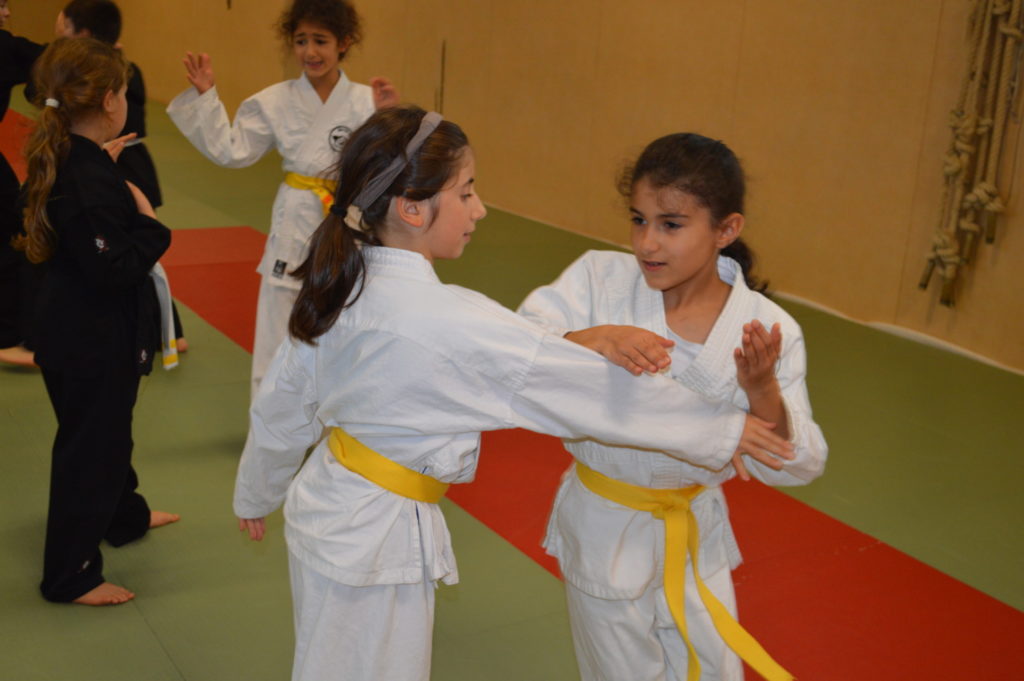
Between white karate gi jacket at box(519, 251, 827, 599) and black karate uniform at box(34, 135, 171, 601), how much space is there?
112 cm

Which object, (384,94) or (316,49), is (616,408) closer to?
(384,94)

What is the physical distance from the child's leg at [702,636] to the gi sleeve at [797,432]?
23cm

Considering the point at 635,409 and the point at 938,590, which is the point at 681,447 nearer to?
the point at 635,409

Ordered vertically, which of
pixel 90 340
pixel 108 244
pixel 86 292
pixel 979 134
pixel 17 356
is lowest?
pixel 17 356

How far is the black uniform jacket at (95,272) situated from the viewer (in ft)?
8.25

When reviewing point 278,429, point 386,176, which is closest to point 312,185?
point 278,429

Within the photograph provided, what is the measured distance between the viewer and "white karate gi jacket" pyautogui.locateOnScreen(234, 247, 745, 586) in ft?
5.49

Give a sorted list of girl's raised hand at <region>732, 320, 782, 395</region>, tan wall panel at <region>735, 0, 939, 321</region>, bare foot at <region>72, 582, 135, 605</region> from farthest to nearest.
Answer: tan wall panel at <region>735, 0, 939, 321</region>, bare foot at <region>72, 582, 135, 605</region>, girl's raised hand at <region>732, 320, 782, 395</region>

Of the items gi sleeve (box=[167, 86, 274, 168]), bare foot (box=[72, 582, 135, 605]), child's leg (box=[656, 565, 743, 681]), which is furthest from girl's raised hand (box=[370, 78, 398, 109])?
child's leg (box=[656, 565, 743, 681])

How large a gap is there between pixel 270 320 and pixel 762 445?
7.53 ft

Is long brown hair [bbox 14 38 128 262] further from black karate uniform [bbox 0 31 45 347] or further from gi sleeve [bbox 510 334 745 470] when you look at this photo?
black karate uniform [bbox 0 31 45 347]

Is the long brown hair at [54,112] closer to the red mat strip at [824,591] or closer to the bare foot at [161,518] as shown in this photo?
the bare foot at [161,518]

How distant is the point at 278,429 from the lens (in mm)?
1913

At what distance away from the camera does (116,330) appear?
8.73 feet
